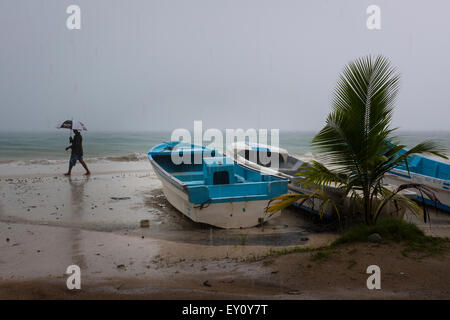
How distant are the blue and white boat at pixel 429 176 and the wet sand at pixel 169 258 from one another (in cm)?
139

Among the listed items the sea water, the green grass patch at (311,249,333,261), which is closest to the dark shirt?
the sea water

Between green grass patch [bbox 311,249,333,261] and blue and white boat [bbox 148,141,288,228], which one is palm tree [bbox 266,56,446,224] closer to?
green grass patch [bbox 311,249,333,261]

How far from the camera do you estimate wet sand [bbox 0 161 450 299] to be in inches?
148

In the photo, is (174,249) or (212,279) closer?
(212,279)

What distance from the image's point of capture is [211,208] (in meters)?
7.42

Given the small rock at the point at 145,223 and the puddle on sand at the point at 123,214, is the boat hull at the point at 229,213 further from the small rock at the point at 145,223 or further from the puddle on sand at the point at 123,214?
the small rock at the point at 145,223

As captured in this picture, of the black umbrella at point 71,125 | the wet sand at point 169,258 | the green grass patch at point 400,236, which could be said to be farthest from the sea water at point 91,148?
the black umbrella at point 71,125

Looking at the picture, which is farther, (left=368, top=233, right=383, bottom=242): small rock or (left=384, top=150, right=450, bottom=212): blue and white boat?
(left=384, top=150, right=450, bottom=212): blue and white boat

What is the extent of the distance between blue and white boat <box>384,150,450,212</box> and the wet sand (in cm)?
139

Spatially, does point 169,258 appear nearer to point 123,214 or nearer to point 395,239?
point 395,239

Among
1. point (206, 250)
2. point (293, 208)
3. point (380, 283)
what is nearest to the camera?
point (380, 283)

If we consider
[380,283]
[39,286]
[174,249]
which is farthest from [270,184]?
[39,286]
